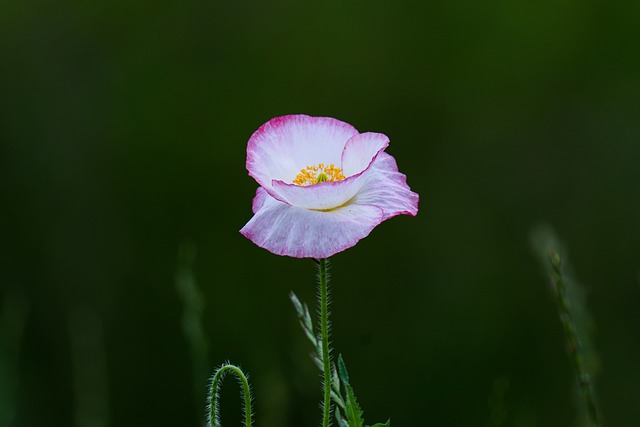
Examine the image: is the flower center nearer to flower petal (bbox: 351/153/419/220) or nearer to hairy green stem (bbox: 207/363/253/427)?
flower petal (bbox: 351/153/419/220)

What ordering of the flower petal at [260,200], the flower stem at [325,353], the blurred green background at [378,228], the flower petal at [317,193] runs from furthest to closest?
the blurred green background at [378,228] < the flower petal at [260,200] < the flower petal at [317,193] < the flower stem at [325,353]

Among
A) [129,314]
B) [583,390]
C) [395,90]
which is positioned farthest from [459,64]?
[583,390]

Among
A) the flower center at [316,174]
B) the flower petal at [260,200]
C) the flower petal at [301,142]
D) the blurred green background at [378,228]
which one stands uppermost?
the blurred green background at [378,228]

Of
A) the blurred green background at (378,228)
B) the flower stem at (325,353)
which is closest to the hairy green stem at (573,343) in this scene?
the flower stem at (325,353)

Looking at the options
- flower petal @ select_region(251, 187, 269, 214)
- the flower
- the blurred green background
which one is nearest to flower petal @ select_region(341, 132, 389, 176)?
the flower

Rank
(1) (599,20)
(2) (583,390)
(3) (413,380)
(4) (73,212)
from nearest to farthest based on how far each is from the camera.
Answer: (2) (583,390)
(3) (413,380)
(4) (73,212)
(1) (599,20)

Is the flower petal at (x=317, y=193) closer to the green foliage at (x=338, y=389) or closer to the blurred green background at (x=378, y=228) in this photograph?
the green foliage at (x=338, y=389)

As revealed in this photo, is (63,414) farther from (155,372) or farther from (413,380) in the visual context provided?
(413,380)

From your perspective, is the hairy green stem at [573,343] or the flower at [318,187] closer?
the flower at [318,187]
